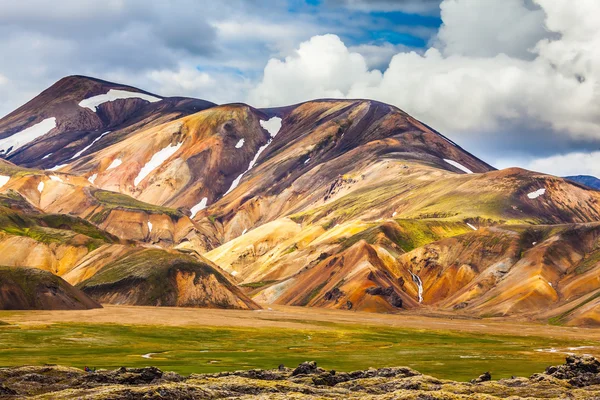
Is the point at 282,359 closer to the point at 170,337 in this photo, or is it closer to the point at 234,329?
the point at 170,337

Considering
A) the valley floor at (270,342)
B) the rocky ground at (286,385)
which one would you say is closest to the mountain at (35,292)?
the valley floor at (270,342)

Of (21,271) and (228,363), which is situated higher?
(21,271)

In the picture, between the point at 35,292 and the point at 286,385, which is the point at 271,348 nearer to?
the point at 286,385

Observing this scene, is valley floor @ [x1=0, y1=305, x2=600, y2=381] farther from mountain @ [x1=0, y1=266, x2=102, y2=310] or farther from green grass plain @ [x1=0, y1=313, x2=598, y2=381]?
mountain @ [x1=0, y1=266, x2=102, y2=310]

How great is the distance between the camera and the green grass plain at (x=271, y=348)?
95.4 meters

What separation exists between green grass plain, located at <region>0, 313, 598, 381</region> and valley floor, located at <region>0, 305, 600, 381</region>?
134mm

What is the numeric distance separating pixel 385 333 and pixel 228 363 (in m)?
68.3

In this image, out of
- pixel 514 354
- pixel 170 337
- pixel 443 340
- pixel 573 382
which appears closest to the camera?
pixel 573 382

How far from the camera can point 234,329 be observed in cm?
15525

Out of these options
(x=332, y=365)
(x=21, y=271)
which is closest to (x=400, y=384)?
(x=332, y=365)

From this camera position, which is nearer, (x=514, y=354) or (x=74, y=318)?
(x=514, y=354)

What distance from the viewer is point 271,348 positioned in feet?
403

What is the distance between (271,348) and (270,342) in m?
10.6

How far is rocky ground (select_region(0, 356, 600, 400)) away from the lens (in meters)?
43.6
